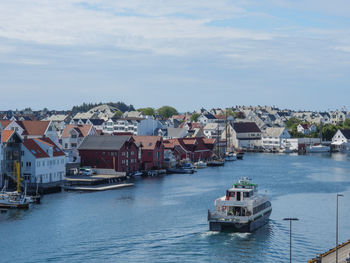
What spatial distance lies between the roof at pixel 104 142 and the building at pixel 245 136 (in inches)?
2288

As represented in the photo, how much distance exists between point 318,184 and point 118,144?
77.4ft

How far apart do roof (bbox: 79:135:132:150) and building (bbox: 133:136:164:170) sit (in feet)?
18.8

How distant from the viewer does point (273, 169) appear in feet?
258

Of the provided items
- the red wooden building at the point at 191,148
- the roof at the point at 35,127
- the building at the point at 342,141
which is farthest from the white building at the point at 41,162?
the building at the point at 342,141

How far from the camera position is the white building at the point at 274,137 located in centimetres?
12362

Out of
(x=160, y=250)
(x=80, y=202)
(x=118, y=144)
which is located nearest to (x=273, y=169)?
(x=118, y=144)

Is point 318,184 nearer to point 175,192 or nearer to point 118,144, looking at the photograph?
point 175,192

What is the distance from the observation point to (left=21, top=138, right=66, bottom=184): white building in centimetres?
5494

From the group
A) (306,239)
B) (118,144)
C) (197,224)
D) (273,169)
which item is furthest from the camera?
(273,169)

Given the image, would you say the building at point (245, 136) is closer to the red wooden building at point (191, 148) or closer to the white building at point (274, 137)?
the white building at point (274, 137)

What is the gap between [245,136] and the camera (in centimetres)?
12794

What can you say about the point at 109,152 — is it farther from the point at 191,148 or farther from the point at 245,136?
the point at 245,136

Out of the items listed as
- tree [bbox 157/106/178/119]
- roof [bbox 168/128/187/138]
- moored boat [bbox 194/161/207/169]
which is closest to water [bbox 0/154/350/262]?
moored boat [bbox 194/161/207/169]

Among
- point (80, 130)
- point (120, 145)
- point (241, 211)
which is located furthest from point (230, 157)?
point (241, 211)
